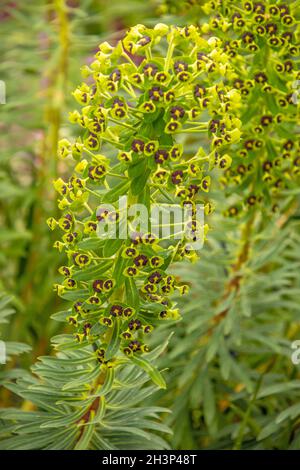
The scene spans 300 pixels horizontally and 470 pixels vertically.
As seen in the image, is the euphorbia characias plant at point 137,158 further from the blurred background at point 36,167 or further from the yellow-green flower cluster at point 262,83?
the blurred background at point 36,167

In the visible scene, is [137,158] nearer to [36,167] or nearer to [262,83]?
[262,83]

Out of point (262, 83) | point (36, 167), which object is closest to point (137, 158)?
point (262, 83)

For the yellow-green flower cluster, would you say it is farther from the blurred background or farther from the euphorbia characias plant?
the blurred background

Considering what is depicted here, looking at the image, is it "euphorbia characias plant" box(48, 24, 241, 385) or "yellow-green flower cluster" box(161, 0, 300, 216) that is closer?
"euphorbia characias plant" box(48, 24, 241, 385)

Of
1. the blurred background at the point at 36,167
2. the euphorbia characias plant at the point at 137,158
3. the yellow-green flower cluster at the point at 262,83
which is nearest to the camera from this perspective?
the euphorbia characias plant at the point at 137,158

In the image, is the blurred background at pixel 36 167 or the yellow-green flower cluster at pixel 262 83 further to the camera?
the blurred background at pixel 36 167

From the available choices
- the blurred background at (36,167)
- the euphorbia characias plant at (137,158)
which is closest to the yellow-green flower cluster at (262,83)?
the euphorbia characias plant at (137,158)

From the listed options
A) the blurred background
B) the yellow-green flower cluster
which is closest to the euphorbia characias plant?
the yellow-green flower cluster

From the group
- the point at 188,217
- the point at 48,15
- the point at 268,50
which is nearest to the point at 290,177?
the point at 268,50
